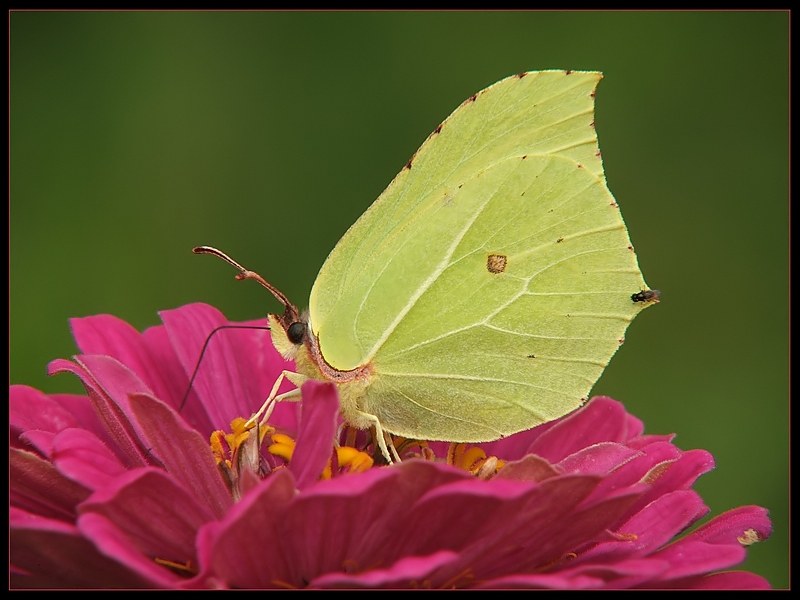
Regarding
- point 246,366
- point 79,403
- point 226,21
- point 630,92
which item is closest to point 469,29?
point 630,92

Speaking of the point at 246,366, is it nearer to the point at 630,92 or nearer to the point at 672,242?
the point at 672,242

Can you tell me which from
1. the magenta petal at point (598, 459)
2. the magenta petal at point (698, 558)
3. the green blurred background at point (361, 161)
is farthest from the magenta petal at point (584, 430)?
the green blurred background at point (361, 161)

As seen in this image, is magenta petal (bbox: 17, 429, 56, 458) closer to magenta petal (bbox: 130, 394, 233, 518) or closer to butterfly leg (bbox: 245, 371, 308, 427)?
magenta petal (bbox: 130, 394, 233, 518)

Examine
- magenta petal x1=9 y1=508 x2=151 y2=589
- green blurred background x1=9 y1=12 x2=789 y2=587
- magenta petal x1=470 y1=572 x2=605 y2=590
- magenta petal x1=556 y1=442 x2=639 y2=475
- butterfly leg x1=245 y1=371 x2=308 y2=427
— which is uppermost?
green blurred background x1=9 y1=12 x2=789 y2=587

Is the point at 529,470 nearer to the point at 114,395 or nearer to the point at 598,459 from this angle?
the point at 598,459

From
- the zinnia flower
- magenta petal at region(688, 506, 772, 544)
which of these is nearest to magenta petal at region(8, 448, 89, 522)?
the zinnia flower

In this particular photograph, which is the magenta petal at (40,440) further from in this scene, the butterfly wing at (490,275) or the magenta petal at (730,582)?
the magenta petal at (730,582)

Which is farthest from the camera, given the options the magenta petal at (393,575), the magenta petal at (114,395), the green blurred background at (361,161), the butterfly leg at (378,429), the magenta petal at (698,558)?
the green blurred background at (361,161)
